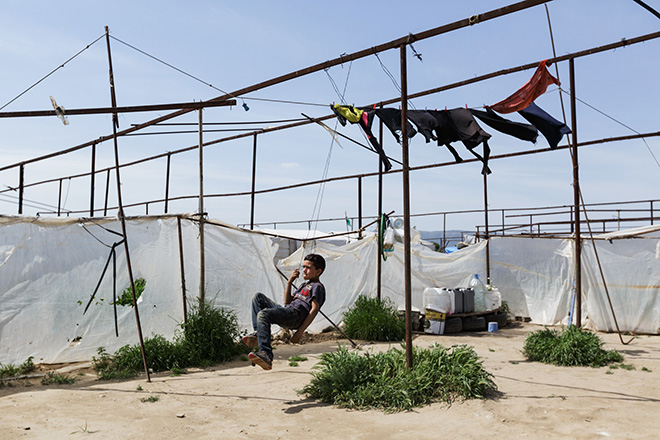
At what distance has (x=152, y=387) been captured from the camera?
22.1ft

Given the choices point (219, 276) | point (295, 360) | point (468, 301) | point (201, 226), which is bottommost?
point (295, 360)

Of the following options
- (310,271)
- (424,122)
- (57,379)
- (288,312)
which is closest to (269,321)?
(288,312)

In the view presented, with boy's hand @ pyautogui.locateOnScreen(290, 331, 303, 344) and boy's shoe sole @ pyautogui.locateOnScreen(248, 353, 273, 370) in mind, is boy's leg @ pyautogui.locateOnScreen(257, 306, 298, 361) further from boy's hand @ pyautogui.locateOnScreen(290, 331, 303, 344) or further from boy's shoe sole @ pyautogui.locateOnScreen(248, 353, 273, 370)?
boy's hand @ pyautogui.locateOnScreen(290, 331, 303, 344)

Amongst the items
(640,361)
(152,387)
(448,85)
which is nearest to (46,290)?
(152,387)

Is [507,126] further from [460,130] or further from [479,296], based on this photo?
[479,296]

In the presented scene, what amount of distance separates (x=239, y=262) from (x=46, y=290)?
10.2 ft

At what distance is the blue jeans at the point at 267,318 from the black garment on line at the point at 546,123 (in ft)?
18.0

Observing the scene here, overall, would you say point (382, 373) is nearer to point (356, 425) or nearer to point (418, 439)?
point (356, 425)

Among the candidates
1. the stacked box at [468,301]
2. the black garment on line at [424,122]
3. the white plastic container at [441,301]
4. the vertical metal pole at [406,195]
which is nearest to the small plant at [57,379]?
the vertical metal pole at [406,195]

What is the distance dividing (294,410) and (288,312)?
1033mm

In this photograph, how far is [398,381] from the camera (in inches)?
229

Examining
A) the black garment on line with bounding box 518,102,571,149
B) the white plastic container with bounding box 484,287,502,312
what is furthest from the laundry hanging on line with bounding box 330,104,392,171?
the white plastic container with bounding box 484,287,502,312

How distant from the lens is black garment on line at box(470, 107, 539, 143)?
903cm

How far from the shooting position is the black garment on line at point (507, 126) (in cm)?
903
